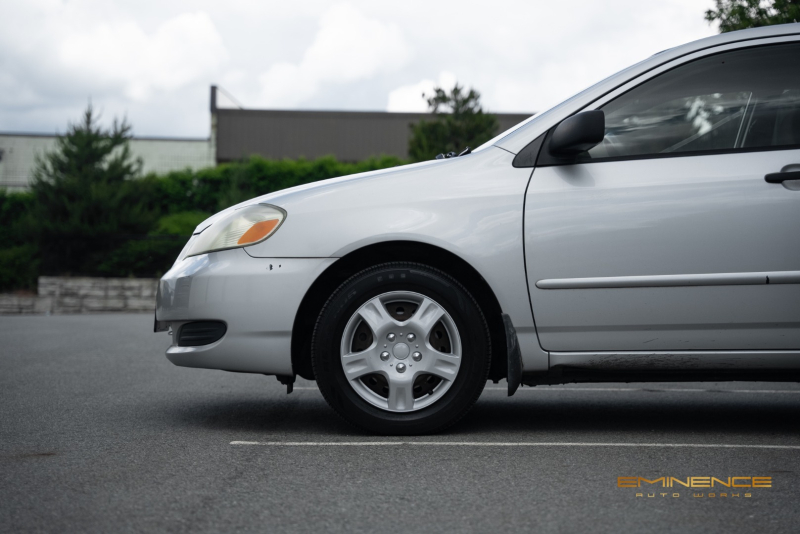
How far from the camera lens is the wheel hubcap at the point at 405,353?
12.3 feet

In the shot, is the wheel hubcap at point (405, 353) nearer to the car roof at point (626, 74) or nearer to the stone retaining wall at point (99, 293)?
the car roof at point (626, 74)

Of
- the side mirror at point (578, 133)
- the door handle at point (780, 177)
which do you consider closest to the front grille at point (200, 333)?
the side mirror at point (578, 133)

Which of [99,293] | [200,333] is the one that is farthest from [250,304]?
[99,293]

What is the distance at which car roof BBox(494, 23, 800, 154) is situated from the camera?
3.95 metres

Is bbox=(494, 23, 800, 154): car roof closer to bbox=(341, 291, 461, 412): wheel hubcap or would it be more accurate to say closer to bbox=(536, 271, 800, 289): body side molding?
bbox=(536, 271, 800, 289): body side molding

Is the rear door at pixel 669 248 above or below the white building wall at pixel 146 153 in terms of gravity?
below

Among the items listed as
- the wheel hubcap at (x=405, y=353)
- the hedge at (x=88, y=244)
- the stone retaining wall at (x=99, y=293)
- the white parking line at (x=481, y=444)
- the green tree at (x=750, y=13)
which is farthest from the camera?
the hedge at (x=88, y=244)

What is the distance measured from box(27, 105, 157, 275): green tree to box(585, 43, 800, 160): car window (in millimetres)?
16857

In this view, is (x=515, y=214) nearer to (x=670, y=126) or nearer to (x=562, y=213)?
(x=562, y=213)

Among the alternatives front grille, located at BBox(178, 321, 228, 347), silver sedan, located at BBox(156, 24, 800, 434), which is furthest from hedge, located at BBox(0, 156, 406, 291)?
silver sedan, located at BBox(156, 24, 800, 434)

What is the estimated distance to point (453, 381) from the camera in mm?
3764

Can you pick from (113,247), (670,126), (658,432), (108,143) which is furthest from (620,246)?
(108,143)

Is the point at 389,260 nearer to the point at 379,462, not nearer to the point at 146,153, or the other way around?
the point at 379,462

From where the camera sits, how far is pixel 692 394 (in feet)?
18.2
